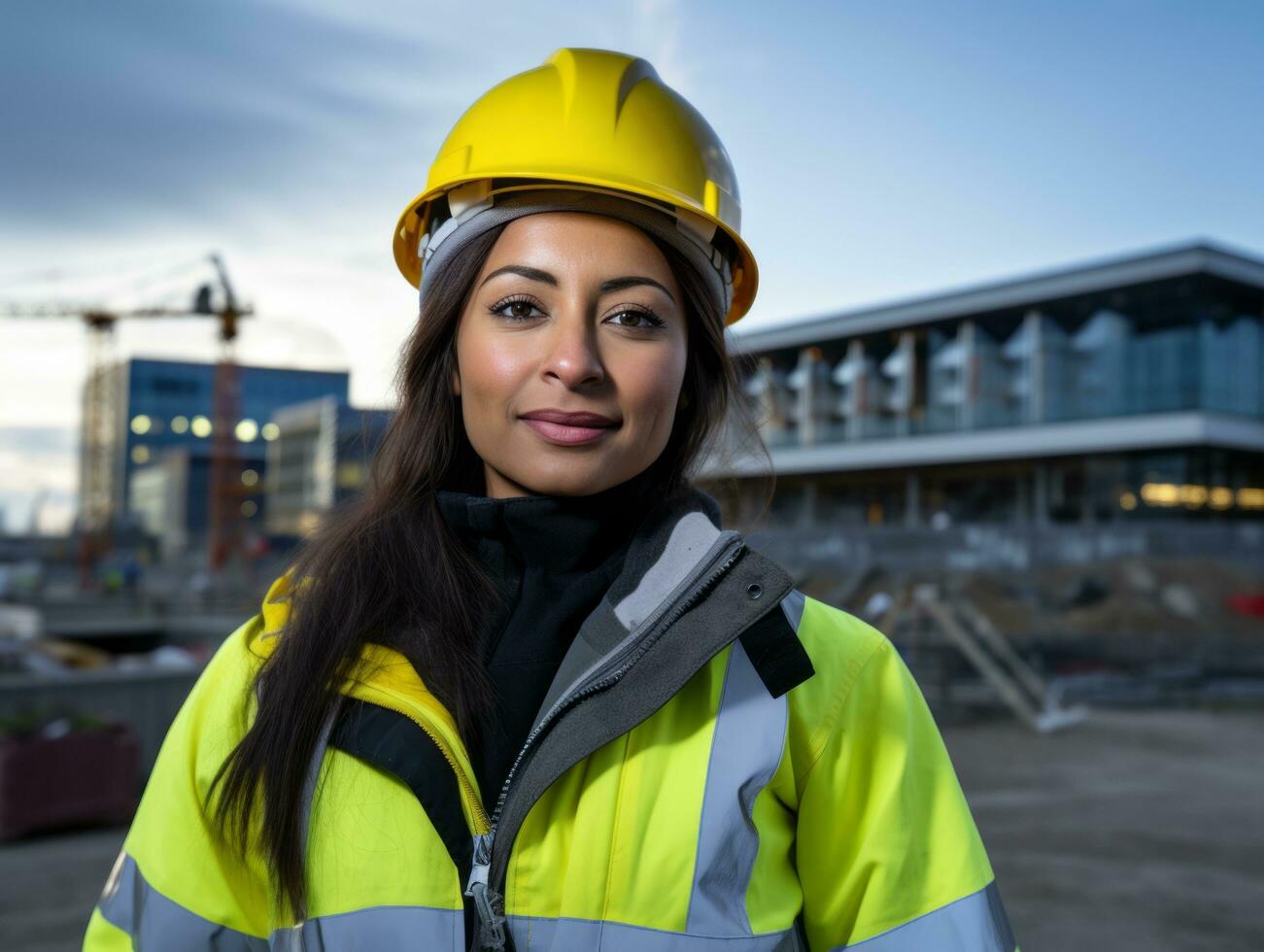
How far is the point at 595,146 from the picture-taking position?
71.1 inches

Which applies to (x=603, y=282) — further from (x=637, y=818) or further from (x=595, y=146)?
(x=637, y=818)

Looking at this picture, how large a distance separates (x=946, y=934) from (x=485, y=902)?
2.20ft

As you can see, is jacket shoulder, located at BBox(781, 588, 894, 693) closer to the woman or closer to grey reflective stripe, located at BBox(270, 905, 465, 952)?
the woman

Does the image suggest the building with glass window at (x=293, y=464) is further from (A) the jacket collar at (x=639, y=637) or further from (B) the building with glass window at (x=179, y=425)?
(A) the jacket collar at (x=639, y=637)

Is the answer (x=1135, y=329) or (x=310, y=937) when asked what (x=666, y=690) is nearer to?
(x=310, y=937)

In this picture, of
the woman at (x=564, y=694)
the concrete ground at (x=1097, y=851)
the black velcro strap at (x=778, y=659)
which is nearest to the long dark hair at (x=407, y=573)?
the woman at (x=564, y=694)

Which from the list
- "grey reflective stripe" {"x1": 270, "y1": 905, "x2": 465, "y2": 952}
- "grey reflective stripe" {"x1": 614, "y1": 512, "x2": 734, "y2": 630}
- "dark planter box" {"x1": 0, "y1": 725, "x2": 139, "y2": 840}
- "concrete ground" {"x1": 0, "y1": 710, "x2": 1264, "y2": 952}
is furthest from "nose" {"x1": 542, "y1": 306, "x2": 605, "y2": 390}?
"dark planter box" {"x1": 0, "y1": 725, "x2": 139, "y2": 840}

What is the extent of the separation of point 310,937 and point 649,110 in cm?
141

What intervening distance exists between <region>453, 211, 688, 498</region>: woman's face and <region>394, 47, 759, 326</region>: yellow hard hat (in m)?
0.08

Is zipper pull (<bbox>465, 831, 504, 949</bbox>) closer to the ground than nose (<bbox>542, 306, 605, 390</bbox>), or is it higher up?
closer to the ground

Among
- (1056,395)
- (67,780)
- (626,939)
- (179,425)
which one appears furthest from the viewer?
(179,425)

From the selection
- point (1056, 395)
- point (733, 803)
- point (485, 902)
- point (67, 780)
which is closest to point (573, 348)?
point (733, 803)

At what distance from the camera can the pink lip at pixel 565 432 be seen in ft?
5.78

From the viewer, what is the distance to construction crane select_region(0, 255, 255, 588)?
204 ft
